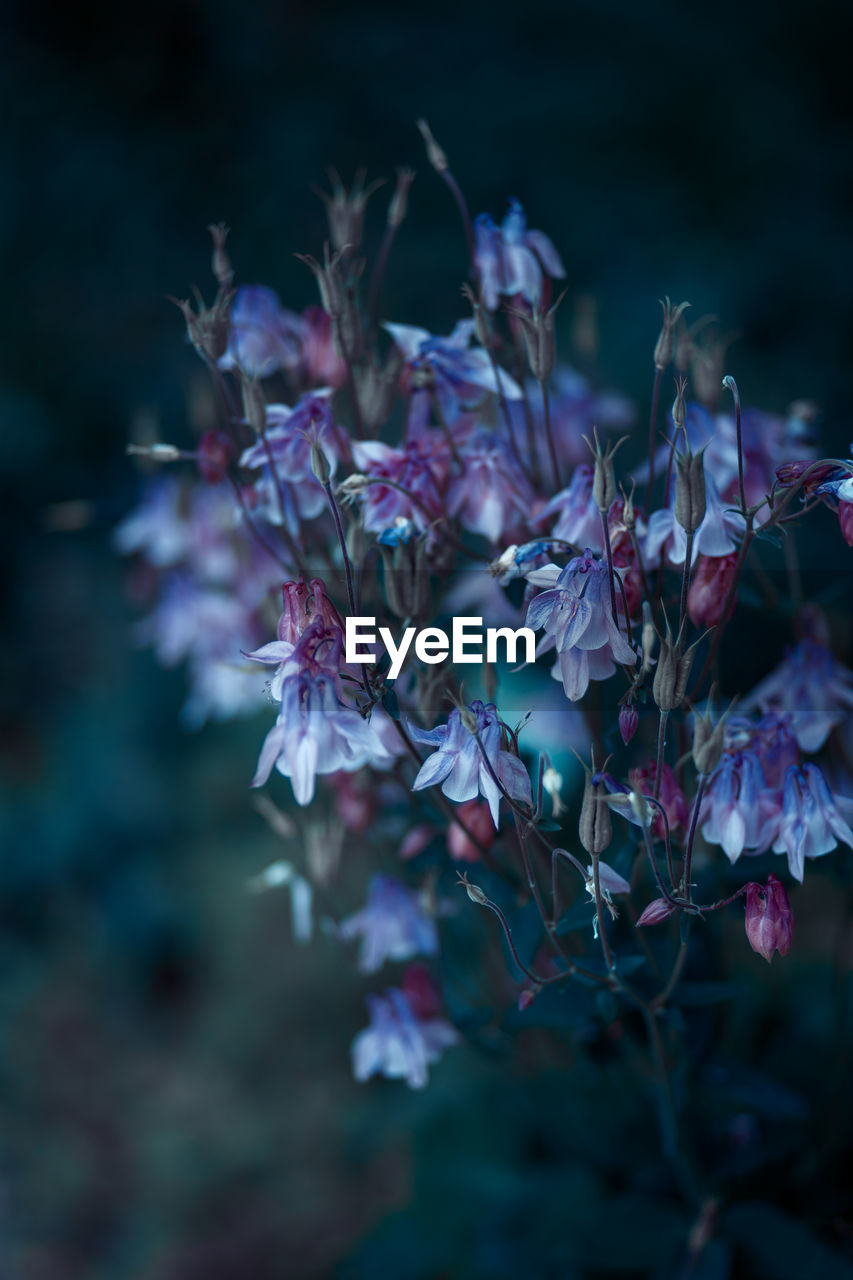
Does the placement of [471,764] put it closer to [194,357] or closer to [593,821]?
[593,821]

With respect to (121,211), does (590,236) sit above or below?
below

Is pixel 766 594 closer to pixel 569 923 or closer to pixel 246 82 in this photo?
pixel 569 923

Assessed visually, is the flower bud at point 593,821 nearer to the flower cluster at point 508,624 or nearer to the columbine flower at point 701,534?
the flower cluster at point 508,624

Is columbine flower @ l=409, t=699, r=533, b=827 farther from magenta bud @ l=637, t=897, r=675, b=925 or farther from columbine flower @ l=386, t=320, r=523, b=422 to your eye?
columbine flower @ l=386, t=320, r=523, b=422

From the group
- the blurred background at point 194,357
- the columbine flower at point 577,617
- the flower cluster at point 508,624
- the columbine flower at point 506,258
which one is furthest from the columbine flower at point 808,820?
the blurred background at point 194,357

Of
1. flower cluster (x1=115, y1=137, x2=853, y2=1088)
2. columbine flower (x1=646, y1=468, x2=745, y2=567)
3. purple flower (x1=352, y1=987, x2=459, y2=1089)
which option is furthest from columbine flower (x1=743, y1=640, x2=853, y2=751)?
purple flower (x1=352, y1=987, x2=459, y2=1089)

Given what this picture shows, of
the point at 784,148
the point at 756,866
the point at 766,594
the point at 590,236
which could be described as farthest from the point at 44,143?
the point at 756,866
